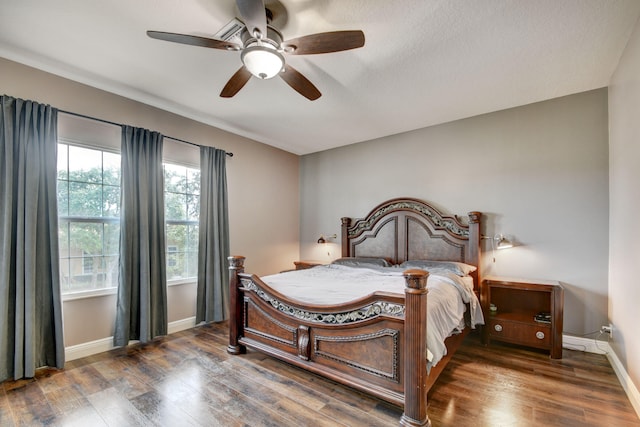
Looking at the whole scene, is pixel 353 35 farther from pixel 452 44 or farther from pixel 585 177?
pixel 585 177

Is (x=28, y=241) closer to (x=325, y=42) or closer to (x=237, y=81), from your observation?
(x=237, y=81)

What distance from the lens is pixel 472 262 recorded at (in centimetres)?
357

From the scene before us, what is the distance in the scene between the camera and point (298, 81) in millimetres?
2371

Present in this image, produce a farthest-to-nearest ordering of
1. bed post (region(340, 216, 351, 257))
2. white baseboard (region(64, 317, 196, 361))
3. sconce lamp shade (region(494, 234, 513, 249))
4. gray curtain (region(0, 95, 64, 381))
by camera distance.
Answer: bed post (region(340, 216, 351, 257))
sconce lamp shade (region(494, 234, 513, 249))
white baseboard (region(64, 317, 196, 361))
gray curtain (region(0, 95, 64, 381))

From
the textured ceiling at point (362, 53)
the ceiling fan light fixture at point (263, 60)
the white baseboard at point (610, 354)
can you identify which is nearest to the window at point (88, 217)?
the textured ceiling at point (362, 53)

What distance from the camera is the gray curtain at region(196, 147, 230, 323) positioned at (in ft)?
Answer: 12.6

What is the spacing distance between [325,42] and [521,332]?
325cm

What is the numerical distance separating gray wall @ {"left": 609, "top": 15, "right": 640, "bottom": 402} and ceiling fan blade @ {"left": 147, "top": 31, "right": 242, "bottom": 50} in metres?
2.81

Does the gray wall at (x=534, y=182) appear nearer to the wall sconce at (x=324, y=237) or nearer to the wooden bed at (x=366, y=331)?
the wooden bed at (x=366, y=331)

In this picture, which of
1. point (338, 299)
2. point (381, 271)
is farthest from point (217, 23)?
point (381, 271)

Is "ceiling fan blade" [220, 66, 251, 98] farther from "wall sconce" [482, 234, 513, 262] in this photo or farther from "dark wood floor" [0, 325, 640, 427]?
"wall sconce" [482, 234, 513, 262]

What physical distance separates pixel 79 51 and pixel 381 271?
3.61m

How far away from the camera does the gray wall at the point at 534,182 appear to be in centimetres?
306

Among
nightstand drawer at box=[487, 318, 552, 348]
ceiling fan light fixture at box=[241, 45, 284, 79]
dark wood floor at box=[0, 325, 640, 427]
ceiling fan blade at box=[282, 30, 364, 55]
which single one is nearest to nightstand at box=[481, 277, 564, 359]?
nightstand drawer at box=[487, 318, 552, 348]
